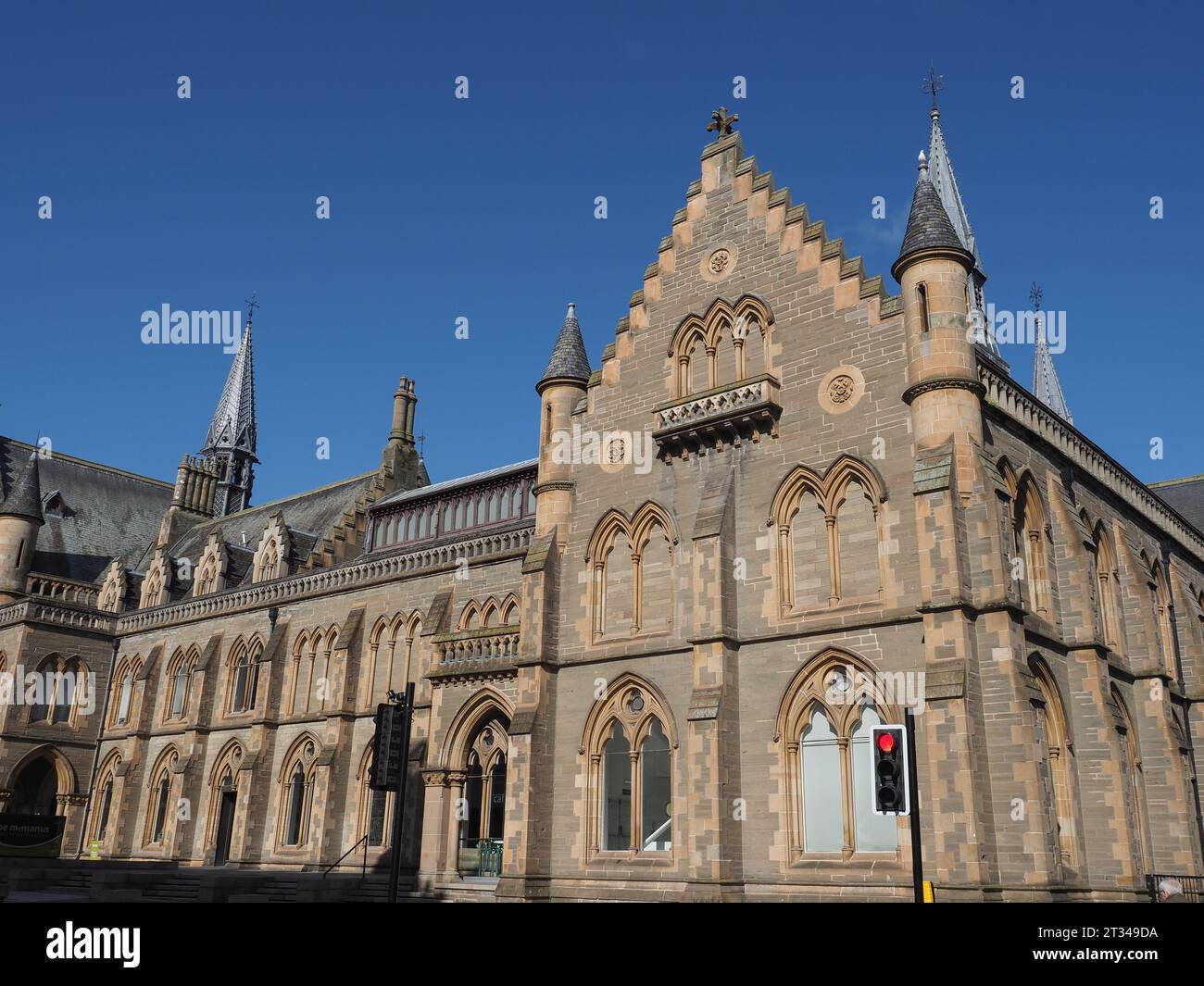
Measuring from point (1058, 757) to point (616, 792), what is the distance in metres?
9.57

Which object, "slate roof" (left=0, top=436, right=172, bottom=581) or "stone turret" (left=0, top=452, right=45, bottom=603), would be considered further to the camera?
"slate roof" (left=0, top=436, right=172, bottom=581)

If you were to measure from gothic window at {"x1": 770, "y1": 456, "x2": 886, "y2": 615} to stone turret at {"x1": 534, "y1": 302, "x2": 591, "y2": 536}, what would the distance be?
21.2 ft

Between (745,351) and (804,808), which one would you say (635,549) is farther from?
(804,808)

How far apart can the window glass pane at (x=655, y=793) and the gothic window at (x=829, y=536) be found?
435 cm

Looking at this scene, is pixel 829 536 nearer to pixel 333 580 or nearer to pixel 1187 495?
pixel 333 580

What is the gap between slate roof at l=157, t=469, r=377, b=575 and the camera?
154ft

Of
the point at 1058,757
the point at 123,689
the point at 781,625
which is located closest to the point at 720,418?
the point at 781,625

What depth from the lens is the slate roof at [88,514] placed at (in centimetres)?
5459

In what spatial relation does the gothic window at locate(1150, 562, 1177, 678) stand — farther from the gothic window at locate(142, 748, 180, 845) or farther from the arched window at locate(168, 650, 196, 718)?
the arched window at locate(168, 650, 196, 718)

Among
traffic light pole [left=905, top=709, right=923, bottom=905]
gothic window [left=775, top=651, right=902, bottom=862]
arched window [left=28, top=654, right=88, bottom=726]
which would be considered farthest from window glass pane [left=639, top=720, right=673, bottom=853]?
arched window [left=28, top=654, right=88, bottom=726]

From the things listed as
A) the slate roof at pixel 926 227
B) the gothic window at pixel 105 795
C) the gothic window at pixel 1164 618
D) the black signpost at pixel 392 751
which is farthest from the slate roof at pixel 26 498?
the gothic window at pixel 1164 618

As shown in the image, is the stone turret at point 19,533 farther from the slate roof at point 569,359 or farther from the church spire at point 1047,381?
the church spire at point 1047,381
